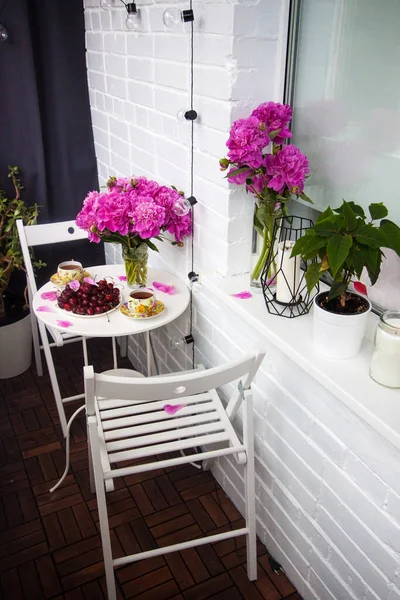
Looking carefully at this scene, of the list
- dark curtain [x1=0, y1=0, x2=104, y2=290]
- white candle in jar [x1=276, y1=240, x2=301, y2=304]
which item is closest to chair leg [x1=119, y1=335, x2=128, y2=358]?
dark curtain [x1=0, y1=0, x2=104, y2=290]

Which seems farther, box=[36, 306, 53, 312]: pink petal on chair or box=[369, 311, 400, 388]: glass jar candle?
box=[36, 306, 53, 312]: pink petal on chair

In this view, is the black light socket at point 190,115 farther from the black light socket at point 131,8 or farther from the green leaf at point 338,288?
the green leaf at point 338,288

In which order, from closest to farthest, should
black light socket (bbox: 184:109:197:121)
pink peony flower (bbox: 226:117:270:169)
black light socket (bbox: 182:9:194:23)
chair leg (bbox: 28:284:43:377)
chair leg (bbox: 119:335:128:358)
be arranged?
pink peony flower (bbox: 226:117:270:169) < black light socket (bbox: 182:9:194:23) < black light socket (bbox: 184:109:197:121) < chair leg (bbox: 28:284:43:377) < chair leg (bbox: 119:335:128:358)

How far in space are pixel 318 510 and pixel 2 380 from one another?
1699 mm

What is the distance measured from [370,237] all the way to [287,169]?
1.16 ft

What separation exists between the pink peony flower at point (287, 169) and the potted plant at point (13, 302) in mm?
1318

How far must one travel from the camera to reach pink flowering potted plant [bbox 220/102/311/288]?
4.28 feet

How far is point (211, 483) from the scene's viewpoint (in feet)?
6.31

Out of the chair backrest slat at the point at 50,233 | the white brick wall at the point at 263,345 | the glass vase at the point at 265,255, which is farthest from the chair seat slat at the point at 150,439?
the chair backrest slat at the point at 50,233

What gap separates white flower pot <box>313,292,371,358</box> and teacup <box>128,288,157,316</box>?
0.59 meters

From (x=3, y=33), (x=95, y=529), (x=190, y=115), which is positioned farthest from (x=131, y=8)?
(x=95, y=529)

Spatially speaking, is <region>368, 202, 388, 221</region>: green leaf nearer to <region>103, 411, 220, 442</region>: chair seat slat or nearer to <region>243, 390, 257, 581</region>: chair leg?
<region>243, 390, 257, 581</region>: chair leg

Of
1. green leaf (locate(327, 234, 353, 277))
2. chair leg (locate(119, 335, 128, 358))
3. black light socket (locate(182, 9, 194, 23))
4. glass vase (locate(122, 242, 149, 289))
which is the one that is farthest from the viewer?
chair leg (locate(119, 335, 128, 358))

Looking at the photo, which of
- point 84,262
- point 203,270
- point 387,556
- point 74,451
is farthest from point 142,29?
point 387,556
